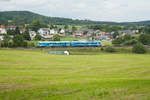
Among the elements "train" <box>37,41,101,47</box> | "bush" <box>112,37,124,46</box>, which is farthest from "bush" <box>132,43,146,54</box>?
"bush" <box>112,37,124,46</box>

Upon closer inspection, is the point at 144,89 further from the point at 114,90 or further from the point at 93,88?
the point at 93,88

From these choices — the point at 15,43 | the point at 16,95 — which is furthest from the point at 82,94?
the point at 15,43

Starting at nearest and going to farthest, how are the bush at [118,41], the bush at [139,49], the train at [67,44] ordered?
the bush at [139,49] < the train at [67,44] < the bush at [118,41]

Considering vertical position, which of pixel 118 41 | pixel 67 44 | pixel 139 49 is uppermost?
pixel 118 41

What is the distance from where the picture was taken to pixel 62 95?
9.01 metres

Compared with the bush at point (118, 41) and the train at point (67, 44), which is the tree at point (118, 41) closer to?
the bush at point (118, 41)

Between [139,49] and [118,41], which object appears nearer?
[139,49]

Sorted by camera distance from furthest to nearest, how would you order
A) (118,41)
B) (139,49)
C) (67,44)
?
(118,41)
(67,44)
(139,49)

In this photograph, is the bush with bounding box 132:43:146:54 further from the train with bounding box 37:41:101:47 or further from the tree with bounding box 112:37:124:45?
the tree with bounding box 112:37:124:45

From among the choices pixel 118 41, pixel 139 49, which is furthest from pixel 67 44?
pixel 118 41

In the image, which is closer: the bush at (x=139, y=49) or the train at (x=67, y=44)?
the bush at (x=139, y=49)

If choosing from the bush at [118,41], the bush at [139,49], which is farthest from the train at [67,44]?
the bush at [118,41]

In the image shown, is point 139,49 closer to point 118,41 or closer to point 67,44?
point 118,41

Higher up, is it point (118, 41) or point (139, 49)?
point (118, 41)
